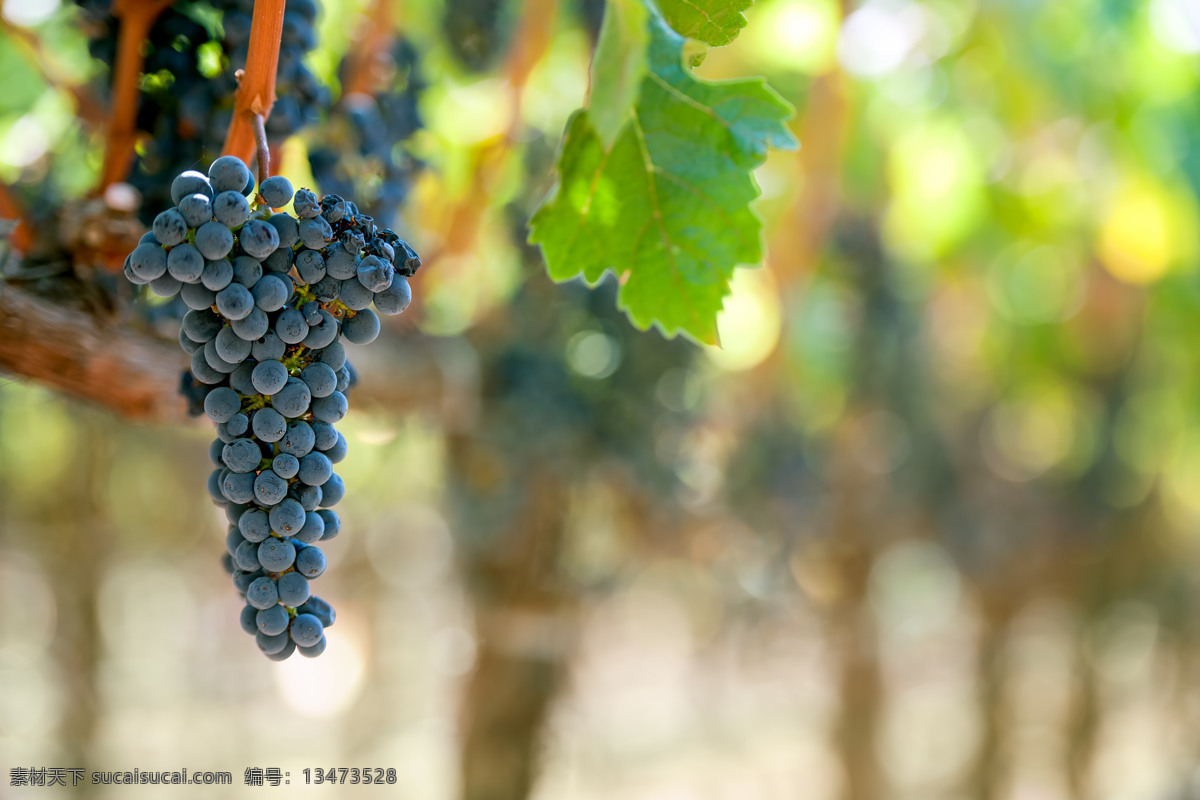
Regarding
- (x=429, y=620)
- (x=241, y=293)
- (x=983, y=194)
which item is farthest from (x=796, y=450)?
(x=429, y=620)

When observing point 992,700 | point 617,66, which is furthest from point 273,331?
point 992,700

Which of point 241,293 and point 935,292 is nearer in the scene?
point 241,293

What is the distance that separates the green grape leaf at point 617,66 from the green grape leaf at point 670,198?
0.54ft

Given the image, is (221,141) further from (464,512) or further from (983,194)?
(983,194)

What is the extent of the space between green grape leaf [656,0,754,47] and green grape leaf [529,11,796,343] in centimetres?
6

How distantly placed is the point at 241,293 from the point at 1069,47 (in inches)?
166

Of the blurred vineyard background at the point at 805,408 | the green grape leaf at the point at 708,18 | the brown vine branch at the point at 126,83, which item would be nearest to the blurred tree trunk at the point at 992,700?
the blurred vineyard background at the point at 805,408

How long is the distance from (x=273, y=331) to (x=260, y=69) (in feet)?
0.91

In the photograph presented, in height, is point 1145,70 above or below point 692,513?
above

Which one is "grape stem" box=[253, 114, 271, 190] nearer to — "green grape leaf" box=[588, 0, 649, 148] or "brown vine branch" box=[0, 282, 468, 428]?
"green grape leaf" box=[588, 0, 649, 148]

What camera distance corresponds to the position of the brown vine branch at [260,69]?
35.2 inches

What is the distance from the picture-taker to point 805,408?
18.9 feet

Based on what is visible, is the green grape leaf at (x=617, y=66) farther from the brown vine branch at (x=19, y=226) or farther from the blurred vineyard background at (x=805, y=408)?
the brown vine branch at (x=19, y=226)

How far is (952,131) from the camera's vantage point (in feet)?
14.5
